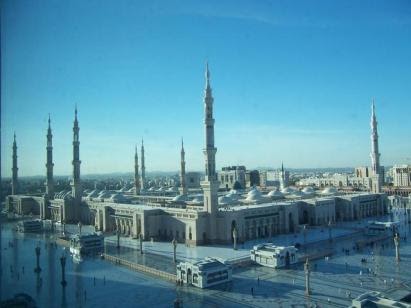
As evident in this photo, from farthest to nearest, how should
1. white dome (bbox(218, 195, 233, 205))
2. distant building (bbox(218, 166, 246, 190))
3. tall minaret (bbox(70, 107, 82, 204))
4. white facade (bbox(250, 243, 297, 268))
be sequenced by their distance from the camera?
distant building (bbox(218, 166, 246, 190)) < tall minaret (bbox(70, 107, 82, 204)) < white dome (bbox(218, 195, 233, 205)) < white facade (bbox(250, 243, 297, 268))

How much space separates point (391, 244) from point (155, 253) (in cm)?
840

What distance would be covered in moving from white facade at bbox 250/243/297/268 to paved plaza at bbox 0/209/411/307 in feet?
1.04

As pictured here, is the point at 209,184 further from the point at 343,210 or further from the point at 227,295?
the point at 343,210

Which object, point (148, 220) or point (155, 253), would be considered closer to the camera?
point (155, 253)

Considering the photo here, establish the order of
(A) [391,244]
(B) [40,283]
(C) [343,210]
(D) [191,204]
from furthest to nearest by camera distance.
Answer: (C) [343,210], (D) [191,204], (A) [391,244], (B) [40,283]

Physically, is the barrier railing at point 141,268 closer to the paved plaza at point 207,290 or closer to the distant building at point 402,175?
the paved plaza at point 207,290

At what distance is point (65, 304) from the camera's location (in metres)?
10.0

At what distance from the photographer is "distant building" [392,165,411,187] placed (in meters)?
43.2

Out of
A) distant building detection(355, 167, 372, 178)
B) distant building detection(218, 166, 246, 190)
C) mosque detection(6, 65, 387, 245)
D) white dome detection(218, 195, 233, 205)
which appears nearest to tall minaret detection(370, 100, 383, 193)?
mosque detection(6, 65, 387, 245)

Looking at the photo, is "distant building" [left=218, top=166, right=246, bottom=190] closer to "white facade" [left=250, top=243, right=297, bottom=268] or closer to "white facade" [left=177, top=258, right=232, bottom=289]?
"white facade" [left=250, top=243, right=297, bottom=268]

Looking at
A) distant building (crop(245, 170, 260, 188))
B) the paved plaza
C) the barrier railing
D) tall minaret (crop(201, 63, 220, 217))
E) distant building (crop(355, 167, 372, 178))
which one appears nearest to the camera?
the paved plaza

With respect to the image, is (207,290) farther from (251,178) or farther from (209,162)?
(251,178)

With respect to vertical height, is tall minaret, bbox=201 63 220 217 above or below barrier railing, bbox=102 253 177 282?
above

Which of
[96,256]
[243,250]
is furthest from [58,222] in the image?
[243,250]
